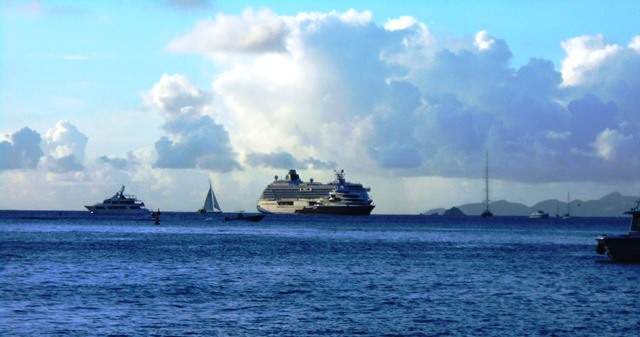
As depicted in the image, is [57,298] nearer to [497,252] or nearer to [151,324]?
[151,324]

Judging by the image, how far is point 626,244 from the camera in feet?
252

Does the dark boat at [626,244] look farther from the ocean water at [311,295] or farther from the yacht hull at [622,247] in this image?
the ocean water at [311,295]

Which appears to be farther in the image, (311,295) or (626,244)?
(626,244)

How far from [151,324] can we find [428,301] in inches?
658

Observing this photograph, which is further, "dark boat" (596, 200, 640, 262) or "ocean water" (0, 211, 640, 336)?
"dark boat" (596, 200, 640, 262)

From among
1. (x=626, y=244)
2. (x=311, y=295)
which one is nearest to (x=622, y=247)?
(x=626, y=244)

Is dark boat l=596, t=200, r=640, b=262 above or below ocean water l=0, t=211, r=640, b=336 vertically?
above

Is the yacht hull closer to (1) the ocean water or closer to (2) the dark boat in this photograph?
(2) the dark boat

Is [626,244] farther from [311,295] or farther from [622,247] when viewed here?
[311,295]

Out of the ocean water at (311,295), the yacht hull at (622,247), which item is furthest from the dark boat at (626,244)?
the ocean water at (311,295)

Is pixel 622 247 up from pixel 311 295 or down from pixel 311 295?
up

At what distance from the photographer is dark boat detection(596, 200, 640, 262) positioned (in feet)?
251

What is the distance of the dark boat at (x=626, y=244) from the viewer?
251 ft

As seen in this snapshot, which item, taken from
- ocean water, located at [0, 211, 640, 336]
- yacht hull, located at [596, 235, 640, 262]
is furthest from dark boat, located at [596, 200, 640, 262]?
ocean water, located at [0, 211, 640, 336]
